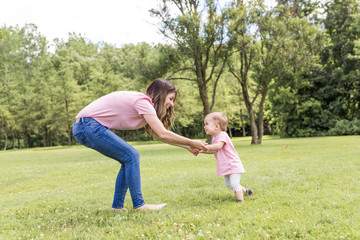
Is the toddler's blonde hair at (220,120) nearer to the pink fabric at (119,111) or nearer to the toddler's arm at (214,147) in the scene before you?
the toddler's arm at (214,147)

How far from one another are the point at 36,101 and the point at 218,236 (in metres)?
50.2

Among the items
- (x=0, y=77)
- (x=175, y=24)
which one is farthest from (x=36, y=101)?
(x=175, y=24)

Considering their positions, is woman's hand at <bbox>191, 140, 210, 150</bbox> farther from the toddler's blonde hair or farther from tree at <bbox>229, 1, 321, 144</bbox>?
tree at <bbox>229, 1, 321, 144</bbox>

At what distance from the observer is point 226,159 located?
512 cm

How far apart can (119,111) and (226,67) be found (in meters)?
24.1

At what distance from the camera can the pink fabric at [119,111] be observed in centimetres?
417

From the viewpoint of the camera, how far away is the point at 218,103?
46.4m

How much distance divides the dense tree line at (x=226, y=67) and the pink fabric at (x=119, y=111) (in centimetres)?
1594

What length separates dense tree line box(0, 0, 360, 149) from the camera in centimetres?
Result: 2042

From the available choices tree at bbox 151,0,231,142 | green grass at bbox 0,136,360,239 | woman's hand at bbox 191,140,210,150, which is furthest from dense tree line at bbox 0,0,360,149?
woman's hand at bbox 191,140,210,150

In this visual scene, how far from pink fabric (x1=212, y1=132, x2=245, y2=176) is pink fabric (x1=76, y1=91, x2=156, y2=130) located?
1.55 metres

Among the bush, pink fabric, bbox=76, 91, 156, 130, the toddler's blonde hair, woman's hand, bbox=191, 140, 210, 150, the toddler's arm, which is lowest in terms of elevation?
the bush

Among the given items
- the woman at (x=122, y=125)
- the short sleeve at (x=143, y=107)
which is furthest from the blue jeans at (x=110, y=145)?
the short sleeve at (x=143, y=107)

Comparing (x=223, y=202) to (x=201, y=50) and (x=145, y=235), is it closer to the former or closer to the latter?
(x=145, y=235)
